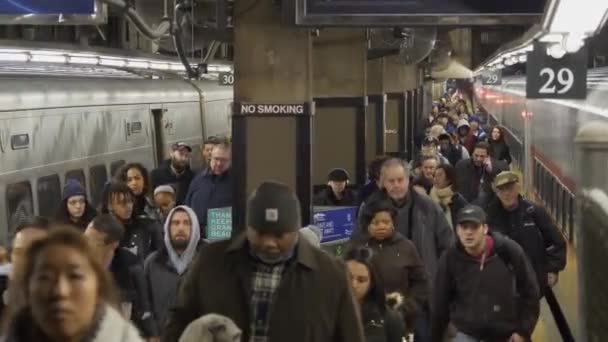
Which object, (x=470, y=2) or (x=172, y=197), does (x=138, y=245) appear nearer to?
(x=172, y=197)

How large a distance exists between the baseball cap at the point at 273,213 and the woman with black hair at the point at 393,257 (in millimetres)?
2384

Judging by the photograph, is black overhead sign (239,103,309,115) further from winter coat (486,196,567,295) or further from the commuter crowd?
winter coat (486,196,567,295)

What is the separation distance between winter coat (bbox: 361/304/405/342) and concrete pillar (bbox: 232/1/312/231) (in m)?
4.14

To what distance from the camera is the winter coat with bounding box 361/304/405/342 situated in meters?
5.28

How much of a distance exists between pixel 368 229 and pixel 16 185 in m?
4.16

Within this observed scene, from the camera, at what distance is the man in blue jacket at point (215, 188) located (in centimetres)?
956

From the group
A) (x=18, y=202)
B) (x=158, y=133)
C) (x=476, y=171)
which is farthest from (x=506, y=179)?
(x=158, y=133)

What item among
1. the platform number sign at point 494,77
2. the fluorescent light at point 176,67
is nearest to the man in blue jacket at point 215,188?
the fluorescent light at point 176,67

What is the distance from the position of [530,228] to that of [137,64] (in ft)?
29.3

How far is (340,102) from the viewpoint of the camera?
16.8m

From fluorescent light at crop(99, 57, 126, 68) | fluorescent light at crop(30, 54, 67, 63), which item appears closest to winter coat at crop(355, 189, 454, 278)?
fluorescent light at crop(30, 54, 67, 63)

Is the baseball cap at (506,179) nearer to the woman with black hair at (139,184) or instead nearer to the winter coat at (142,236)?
the winter coat at (142,236)

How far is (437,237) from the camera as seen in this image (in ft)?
24.6

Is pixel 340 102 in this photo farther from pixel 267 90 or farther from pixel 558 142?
pixel 267 90
